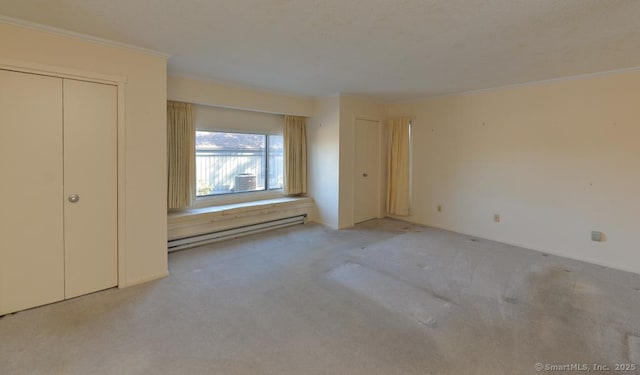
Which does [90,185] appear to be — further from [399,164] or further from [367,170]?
[399,164]

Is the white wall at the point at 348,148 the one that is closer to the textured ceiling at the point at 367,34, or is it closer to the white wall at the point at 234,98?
the white wall at the point at 234,98

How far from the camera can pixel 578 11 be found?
200cm

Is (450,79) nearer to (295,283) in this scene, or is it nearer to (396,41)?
(396,41)

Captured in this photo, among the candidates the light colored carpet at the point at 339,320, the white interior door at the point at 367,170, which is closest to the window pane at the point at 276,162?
the white interior door at the point at 367,170

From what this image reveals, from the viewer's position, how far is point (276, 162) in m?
5.26

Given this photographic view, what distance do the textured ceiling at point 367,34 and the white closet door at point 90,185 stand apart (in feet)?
1.90

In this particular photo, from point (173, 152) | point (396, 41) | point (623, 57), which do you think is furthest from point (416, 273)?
point (173, 152)

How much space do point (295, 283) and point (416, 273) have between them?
133 centimetres

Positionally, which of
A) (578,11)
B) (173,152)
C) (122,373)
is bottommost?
(122,373)

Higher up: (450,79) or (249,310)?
(450,79)

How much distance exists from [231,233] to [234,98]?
6.53ft

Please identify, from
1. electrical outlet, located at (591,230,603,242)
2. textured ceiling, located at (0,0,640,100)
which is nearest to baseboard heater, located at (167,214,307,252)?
textured ceiling, located at (0,0,640,100)

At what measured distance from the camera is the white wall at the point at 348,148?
15.8ft

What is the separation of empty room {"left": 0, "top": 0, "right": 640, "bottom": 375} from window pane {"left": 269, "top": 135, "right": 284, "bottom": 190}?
551 millimetres
